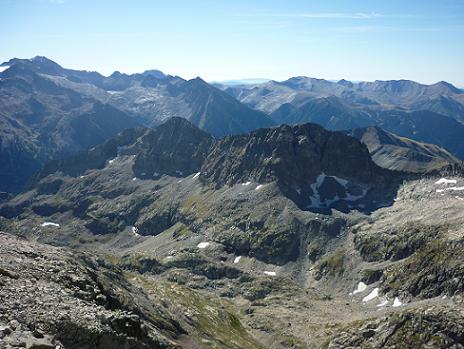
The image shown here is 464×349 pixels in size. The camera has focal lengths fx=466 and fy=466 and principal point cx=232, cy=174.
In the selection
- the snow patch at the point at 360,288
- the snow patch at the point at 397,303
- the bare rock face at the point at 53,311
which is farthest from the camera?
the snow patch at the point at 360,288

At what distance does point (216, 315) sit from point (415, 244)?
92.9 meters

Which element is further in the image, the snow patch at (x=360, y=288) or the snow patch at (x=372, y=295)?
the snow patch at (x=360, y=288)

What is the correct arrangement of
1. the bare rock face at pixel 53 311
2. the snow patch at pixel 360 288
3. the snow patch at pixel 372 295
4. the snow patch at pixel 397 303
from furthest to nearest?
1. the snow patch at pixel 360 288
2. the snow patch at pixel 372 295
3. the snow patch at pixel 397 303
4. the bare rock face at pixel 53 311

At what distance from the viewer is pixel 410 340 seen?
124500mm

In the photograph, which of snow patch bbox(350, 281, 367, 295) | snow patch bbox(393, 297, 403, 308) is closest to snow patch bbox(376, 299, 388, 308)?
snow patch bbox(393, 297, 403, 308)

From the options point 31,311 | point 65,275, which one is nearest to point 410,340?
point 65,275

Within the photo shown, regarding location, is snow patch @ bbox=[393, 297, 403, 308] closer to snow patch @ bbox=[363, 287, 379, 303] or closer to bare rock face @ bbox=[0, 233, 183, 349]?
snow patch @ bbox=[363, 287, 379, 303]

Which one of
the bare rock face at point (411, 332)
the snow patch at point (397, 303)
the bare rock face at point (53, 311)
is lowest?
the snow patch at point (397, 303)

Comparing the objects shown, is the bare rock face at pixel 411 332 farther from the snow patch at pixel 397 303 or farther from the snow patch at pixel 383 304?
the snow patch at pixel 383 304

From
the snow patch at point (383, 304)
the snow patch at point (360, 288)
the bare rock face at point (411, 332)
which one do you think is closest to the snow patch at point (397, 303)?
the snow patch at point (383, 304)

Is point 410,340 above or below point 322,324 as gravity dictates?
above

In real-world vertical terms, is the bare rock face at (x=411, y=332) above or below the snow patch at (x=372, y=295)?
above

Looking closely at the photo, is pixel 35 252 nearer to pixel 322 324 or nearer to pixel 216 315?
pixel 216 315

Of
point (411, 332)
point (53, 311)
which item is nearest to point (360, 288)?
point (411, 332)
